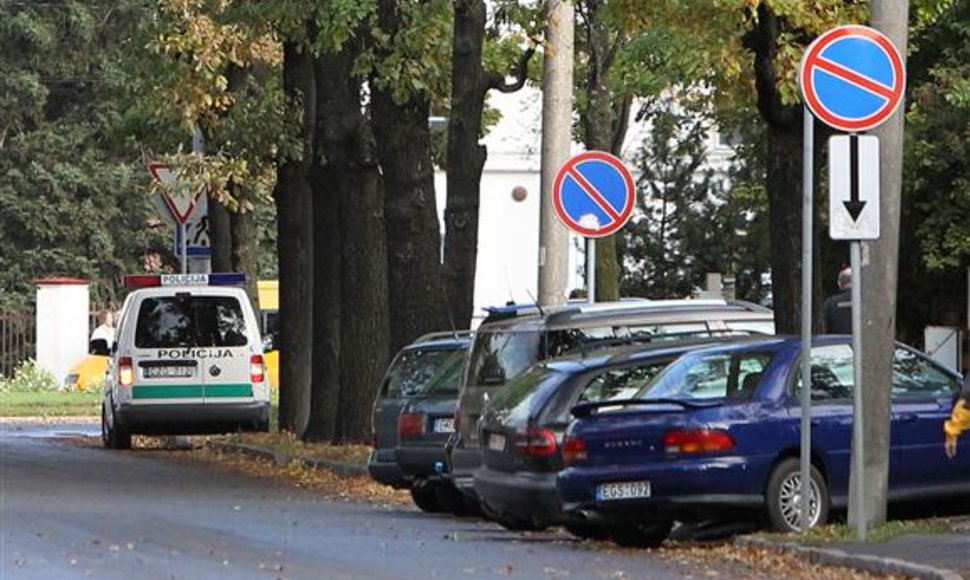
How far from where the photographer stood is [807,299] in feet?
56.1

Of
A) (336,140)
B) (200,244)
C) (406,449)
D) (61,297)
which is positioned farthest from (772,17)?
(61,297)

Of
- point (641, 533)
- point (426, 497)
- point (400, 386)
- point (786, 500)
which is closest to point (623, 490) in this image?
point (641, 533)

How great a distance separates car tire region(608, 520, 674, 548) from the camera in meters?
17.6

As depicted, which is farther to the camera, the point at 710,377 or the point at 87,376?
the point at 87,376

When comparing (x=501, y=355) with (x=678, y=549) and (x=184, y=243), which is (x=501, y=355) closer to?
(x=678, y=549)

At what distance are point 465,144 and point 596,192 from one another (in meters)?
4.29

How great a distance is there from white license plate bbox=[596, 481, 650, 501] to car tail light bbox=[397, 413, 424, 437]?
430 centimetres

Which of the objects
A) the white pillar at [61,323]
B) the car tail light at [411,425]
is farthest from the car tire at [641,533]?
the white pillar at [61,323]

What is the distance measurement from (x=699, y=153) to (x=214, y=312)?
1758 centimetres

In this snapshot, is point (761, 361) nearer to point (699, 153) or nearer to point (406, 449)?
point (406, 449)

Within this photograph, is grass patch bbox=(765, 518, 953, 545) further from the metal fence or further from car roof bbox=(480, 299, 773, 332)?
the metal fence

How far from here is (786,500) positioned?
1750 centimetres

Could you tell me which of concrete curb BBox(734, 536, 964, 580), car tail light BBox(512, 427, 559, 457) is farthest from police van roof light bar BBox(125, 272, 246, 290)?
concrete curb BBox(734, 536, 964, 580)

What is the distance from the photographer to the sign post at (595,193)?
22.1 meters
